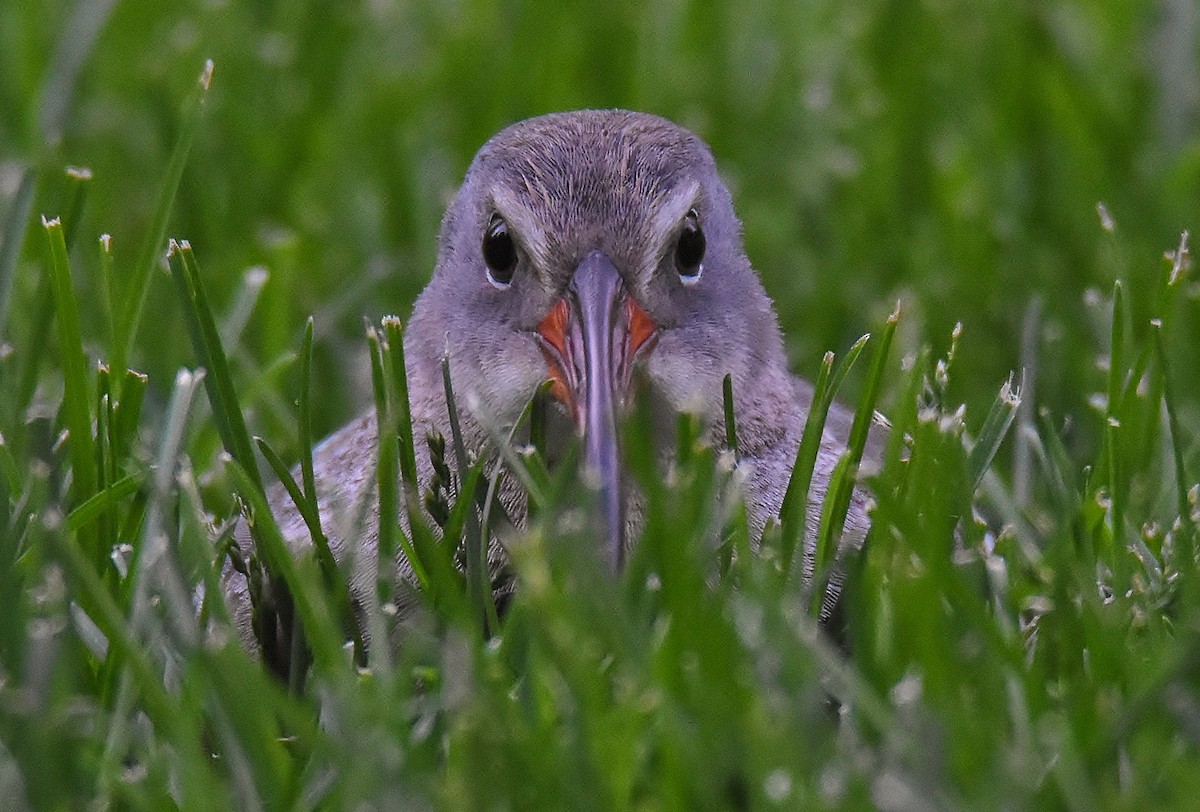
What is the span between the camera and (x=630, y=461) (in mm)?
2639

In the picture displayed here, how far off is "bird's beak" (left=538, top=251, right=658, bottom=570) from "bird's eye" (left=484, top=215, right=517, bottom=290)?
19 cm

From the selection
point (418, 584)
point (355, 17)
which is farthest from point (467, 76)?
point (418, 584)

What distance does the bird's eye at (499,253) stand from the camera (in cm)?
348

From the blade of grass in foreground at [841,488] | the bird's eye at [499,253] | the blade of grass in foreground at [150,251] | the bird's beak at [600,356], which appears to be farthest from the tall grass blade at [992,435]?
the blade of grass in foreground at [150,251]

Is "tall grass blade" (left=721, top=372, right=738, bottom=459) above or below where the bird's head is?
below

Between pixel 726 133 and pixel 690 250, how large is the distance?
Answer: 258 cm

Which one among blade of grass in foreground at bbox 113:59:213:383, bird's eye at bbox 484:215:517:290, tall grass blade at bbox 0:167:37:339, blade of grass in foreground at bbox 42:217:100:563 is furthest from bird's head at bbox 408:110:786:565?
tall grass blade at bbox 0:167:37:339

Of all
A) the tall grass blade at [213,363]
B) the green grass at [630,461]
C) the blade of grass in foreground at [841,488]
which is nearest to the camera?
the green grass at [630,461]

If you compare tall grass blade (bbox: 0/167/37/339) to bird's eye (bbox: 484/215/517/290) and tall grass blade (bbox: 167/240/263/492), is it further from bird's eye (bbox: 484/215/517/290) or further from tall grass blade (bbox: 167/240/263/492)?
bird's eye (bbox: 484/215/517/290)

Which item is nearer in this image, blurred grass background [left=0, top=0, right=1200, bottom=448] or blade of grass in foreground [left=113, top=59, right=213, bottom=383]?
blade of grass in foreground [left=113, top=59, right=213, bottom=383]

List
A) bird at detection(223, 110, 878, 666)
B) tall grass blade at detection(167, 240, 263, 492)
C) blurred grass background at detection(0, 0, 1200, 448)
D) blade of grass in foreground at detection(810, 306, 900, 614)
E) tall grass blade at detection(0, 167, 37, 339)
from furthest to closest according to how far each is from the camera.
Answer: blurred grass background at detection(0, 0, 1200, 448)
tall grass blade at detection(0, 167, 37, 339)
bird at detection(223, 110, 878, 666)
tall grass blade at detection(167, 240, 263, 492)
blade of grass in foreground at detection(810, 306, 900, 614)

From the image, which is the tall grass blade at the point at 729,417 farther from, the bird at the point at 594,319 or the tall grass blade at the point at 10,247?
the tall grass blade at the point at 10,247

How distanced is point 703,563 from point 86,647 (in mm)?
899

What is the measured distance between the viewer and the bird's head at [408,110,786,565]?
129 inches
